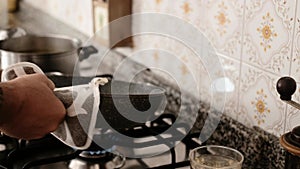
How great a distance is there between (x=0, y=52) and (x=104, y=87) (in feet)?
1.83

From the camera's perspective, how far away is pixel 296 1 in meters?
0.91

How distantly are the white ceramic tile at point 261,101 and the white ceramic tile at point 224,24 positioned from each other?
60 millimetres

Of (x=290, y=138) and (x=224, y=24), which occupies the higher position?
(x=224, y=24)

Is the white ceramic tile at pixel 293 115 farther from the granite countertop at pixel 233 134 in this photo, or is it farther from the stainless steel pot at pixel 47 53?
the stainless steel pot at pixel 47 53

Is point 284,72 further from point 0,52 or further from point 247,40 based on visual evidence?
point 0,52

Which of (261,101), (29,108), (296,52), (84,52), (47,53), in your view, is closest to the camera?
(29,108)

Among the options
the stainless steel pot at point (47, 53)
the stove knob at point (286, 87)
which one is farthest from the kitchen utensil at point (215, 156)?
the stainless steel pot at point (47, 53)

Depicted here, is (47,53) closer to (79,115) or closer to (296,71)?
(79,115)

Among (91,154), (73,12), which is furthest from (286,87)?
(73,12)

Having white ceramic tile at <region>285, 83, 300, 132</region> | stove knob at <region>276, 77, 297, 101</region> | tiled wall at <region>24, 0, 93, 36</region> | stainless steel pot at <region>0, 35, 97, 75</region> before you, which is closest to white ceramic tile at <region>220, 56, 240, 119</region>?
white ceramic tile at <region>285, 83, 300, 132</region>

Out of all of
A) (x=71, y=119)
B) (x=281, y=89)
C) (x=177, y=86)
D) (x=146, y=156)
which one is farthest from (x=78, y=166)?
(x=281, y=89)

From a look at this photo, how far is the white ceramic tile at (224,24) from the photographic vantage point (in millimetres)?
1067

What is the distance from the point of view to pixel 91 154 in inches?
42.7

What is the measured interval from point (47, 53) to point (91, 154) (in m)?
0.36
